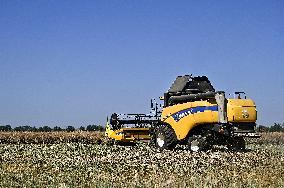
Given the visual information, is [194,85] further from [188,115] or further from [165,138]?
[165,138]

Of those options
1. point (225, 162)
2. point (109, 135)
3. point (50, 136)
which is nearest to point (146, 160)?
point (225, 162)

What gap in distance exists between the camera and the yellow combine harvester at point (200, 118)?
1773 centimetres

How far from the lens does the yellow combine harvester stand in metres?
17.7

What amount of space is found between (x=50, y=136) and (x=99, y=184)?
81.3 feet

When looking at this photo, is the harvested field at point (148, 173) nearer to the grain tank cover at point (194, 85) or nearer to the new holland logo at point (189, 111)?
the new holland logo at point (189, 111)

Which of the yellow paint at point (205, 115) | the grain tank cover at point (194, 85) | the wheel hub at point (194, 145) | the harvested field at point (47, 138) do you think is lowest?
the wheel hub at point (194, 145)

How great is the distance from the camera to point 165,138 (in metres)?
20.5

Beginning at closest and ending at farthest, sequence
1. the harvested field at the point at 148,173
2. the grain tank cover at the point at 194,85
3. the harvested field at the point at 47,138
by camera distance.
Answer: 1. the harvested field at the point at 148,173
2. the grain tank cover at the point at 194,85
3. the harvested field at the point at 47,138

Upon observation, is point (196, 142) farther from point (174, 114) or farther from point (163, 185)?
point (163, 185)

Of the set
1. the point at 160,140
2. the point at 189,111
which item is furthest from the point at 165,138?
the point at 189,111

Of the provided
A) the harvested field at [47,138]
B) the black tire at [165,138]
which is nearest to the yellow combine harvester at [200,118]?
the black tire at [165,138]

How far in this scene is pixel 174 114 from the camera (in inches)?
789

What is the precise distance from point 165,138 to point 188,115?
189cm

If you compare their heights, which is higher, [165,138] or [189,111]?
[189,111]
